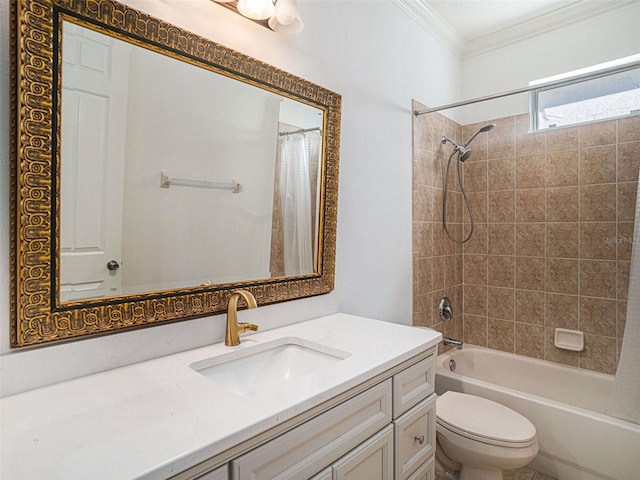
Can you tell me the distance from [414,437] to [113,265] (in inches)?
43.5

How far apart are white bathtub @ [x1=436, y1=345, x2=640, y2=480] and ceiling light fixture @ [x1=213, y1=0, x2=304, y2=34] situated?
79.9 inches

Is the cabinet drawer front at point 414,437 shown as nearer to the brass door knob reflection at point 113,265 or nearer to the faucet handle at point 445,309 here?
the brass door knob reflection at point 113,265

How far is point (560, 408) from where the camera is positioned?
1.86 m

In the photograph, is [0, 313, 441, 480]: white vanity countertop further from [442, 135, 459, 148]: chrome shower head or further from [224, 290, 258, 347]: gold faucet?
[442, 135, 459, 148]: chrome shower head

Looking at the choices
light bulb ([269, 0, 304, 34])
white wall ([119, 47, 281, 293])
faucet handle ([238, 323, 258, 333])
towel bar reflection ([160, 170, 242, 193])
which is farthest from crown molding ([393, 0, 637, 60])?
faucet handle ([238, 323, 258, 333])

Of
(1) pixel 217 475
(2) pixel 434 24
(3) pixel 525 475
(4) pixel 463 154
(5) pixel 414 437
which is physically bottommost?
(3) pixel 525 475

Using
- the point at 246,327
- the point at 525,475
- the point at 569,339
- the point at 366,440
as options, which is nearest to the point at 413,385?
the point at 366,440

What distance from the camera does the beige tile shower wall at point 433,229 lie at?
7.54 feet

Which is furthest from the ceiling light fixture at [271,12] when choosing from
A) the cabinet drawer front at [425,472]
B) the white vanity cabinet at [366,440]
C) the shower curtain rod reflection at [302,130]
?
the cabinet drawer front at [425,472]

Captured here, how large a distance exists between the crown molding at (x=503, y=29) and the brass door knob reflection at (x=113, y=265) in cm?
202

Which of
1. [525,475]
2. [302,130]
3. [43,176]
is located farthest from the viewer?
[525,475]

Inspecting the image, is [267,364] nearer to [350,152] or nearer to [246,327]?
[246,327]

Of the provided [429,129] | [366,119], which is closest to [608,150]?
[429,129]

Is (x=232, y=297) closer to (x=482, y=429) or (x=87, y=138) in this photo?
(x=87, y=138)
